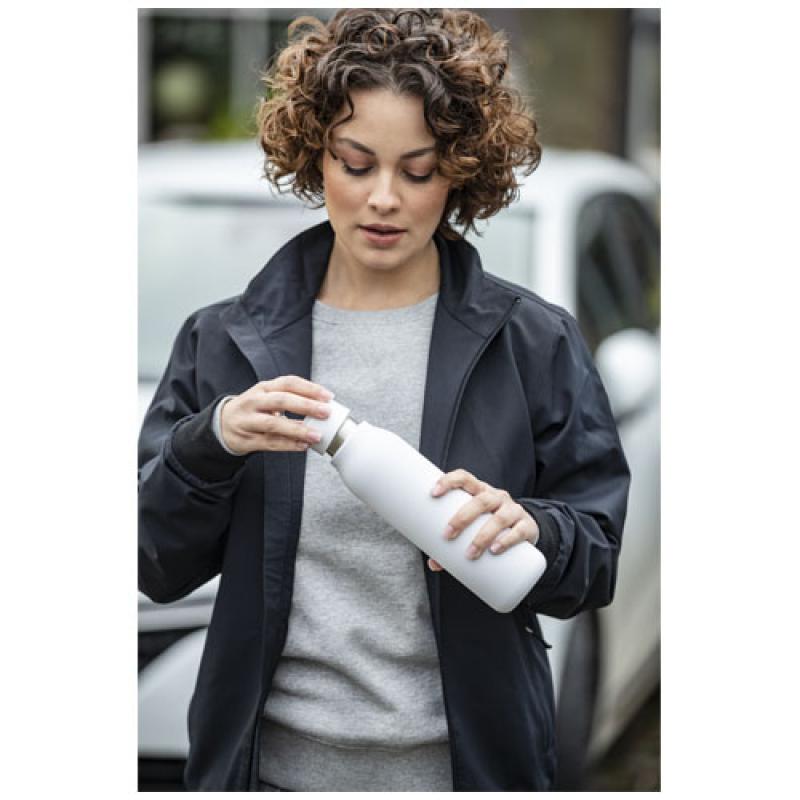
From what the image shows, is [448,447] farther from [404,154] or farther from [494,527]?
[404,154]

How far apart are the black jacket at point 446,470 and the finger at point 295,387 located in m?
0.12

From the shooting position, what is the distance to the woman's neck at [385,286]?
2.02 meters

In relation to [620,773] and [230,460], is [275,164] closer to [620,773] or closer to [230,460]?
[230,460]

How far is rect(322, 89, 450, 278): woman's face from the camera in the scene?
1905 millimetres

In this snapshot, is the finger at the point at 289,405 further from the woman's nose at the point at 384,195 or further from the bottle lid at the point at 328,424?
the woman's nose at the point at 384,195

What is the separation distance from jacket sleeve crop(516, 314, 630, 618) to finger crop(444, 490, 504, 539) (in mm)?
82

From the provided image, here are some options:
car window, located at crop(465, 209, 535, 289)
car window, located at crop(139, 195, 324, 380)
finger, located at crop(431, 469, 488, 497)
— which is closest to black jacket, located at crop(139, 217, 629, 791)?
finger, located at crop(431, 469, 488, 497)


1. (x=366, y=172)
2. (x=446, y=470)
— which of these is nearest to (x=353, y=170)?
(x=366, y=172)

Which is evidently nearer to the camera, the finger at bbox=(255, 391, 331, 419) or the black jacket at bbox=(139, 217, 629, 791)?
the finger at bbox=(255, 391, 331, 419)

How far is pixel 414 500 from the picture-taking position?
181cm

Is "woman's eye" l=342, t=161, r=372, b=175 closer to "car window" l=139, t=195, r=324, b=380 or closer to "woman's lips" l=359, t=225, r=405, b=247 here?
"woman's lips" l=359, t=225, r=405, b=247
